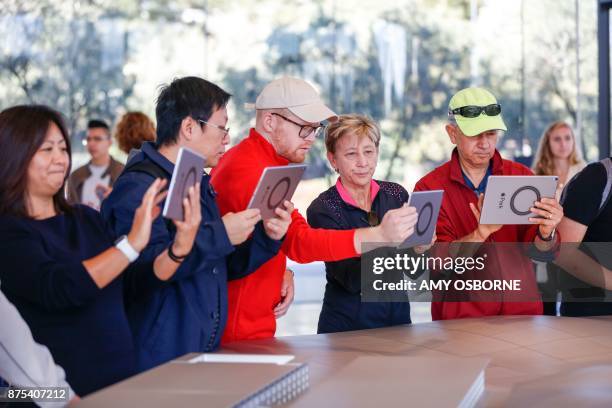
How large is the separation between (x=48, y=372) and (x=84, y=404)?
1.00 ft

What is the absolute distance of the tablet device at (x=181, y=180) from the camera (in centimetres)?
236

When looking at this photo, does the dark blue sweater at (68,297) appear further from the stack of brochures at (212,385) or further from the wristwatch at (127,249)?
the stack of brochures at (212,385)

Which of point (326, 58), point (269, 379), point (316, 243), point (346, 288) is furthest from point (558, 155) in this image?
point (269, 379)

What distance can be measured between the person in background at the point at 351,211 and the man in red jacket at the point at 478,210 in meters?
0.17

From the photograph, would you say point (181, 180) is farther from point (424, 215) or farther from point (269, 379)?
point (424, 215)

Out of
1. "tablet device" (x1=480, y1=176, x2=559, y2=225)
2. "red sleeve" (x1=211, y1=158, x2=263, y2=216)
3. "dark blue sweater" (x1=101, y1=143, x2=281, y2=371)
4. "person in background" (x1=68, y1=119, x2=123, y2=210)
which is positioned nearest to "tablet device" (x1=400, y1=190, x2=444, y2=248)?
"tablet device" (x1=480, y1=176, x2=559, y2=225)

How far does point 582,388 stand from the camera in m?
2.20

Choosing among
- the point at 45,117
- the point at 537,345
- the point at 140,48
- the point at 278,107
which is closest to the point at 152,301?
the point at 45,117

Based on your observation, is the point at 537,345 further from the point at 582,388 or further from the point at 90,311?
the point at 90,311

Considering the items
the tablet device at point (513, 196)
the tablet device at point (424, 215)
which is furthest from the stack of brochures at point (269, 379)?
the tablet device at point (513, 196)

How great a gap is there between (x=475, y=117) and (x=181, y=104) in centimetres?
123

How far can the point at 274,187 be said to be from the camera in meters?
2.80

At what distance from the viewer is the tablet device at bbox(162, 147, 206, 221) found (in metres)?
2.36

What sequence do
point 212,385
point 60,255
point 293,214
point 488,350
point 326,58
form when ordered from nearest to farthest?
point 212,385
point 60,255
point 488,350
point 293,214
point 326,58
